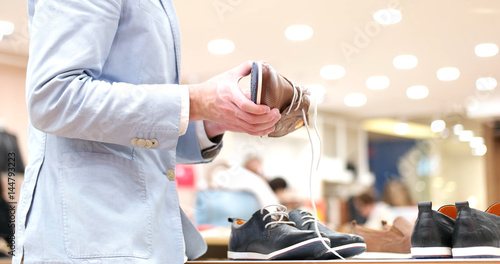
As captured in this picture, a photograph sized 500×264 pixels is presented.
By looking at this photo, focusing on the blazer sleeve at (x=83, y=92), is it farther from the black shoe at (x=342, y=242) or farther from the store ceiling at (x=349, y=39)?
the store ceiling at (x=349, y=39)

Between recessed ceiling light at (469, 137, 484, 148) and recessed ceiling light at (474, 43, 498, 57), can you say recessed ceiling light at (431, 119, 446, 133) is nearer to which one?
recessed ceiling light at (469, 137, 484, 148)

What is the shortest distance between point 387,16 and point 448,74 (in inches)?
48.0

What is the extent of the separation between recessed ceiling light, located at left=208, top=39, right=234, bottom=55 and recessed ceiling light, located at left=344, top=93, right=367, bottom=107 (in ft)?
6.50

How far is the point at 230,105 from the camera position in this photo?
75 cm

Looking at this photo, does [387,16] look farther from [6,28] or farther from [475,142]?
[475,142]

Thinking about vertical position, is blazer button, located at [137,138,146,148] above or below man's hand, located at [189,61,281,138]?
below

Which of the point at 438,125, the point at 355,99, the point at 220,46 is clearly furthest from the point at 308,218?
the point at 438,125

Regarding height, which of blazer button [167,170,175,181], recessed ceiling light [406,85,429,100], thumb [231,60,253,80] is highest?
recessed ceiling light [406,85,429,100]

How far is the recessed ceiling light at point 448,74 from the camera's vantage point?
15.5 feet

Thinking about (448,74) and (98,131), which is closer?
(98,131)

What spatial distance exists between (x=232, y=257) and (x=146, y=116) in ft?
1.39

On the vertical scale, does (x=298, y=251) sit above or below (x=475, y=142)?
below

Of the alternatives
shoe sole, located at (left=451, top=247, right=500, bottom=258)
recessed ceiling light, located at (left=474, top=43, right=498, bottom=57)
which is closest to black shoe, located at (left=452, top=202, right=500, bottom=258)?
shoe sole, located at (left=451, top=247, right=500, bottom=258)

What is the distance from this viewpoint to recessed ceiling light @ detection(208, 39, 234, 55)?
446 cm
